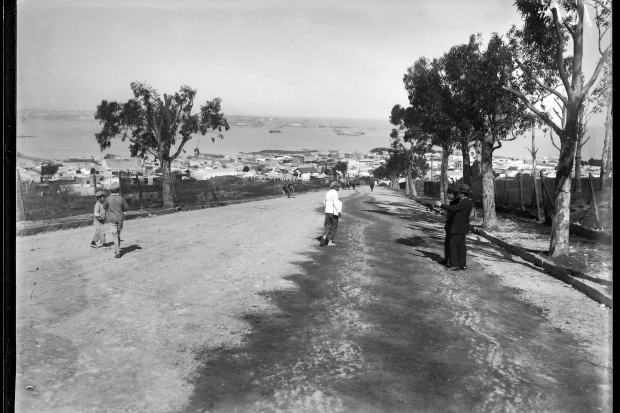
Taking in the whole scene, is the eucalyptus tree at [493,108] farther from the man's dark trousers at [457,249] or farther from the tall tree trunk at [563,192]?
the man's dark trousers at [457,249]

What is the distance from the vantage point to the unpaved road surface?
4.82 meters

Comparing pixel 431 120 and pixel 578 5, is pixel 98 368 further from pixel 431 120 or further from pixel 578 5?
pixel 431 120

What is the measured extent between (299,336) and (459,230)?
592cm

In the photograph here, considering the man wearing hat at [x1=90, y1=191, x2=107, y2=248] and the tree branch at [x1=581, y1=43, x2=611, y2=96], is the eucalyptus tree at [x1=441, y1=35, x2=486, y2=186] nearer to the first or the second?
the tree branch at [x1=581, y1=43, x2=611, y2=96]

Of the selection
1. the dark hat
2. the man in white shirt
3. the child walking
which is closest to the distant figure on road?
the child walking

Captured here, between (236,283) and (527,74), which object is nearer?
(236,283)

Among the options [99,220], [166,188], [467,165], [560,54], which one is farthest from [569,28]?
[166,188]

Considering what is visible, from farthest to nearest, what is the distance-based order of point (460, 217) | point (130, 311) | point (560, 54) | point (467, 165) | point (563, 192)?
point (467, 165)
point (563, 192)
point (560, 54)
point (460, 217)
point (130, 311)

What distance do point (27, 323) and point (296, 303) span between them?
11.0ft

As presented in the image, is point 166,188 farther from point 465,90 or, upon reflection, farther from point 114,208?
point 114,208

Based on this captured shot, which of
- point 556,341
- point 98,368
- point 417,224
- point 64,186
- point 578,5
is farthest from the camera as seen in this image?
point 64,186

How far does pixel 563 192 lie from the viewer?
12.9 metres

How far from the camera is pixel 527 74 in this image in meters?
14.7

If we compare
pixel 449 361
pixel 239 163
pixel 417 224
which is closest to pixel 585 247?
pixel 417 224
